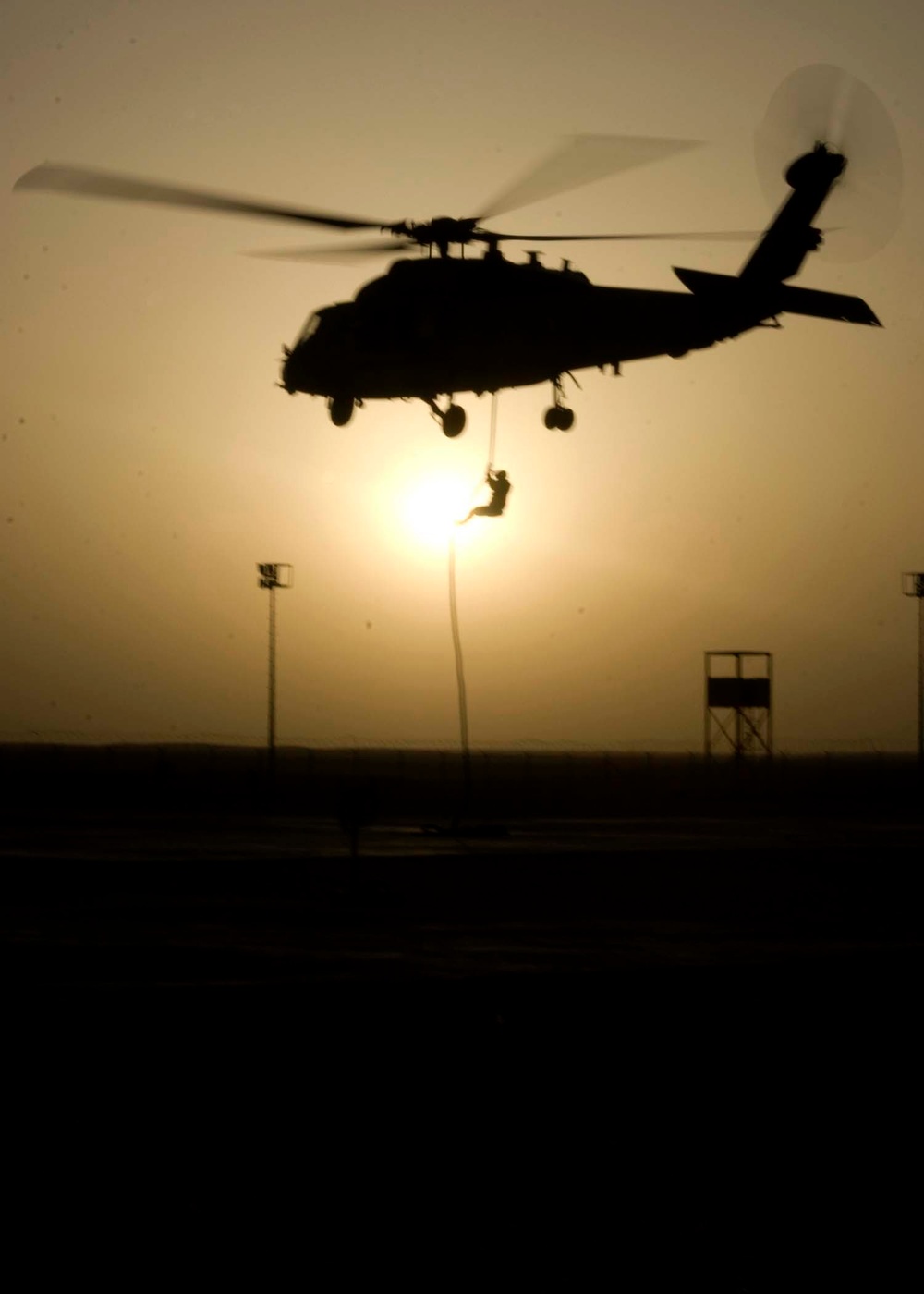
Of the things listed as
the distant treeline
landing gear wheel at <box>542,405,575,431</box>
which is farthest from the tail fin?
the distant treeline

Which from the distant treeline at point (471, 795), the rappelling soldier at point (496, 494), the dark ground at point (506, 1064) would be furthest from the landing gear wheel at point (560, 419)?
the distant treeline at point (471, 795)

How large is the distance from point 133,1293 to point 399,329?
24.4 m

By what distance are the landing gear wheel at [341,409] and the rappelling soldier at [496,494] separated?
Result: 2882 millimetres

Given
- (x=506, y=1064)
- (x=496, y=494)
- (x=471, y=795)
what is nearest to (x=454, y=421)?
(x=496, y=494)

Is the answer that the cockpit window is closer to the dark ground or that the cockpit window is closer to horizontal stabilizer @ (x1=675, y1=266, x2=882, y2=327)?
horizontal stabilizer @ (x1=675, y1=266, x2=882, y2=327)

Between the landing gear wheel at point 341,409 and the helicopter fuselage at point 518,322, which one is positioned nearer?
the helicopter fuselage at point 518,322

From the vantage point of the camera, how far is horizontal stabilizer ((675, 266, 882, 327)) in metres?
29.2

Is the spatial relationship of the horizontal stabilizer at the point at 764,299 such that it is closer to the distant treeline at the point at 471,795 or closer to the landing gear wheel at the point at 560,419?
the landing gear wheel at the point at 560,419

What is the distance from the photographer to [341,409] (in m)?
31.9

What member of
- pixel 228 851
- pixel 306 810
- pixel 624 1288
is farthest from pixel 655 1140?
pixel 306 810

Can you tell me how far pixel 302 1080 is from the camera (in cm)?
1129

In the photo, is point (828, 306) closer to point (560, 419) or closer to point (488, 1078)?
point (560, 419)

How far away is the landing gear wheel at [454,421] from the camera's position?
30906mm

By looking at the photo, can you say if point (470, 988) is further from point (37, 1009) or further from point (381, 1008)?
point (37, 1009)
